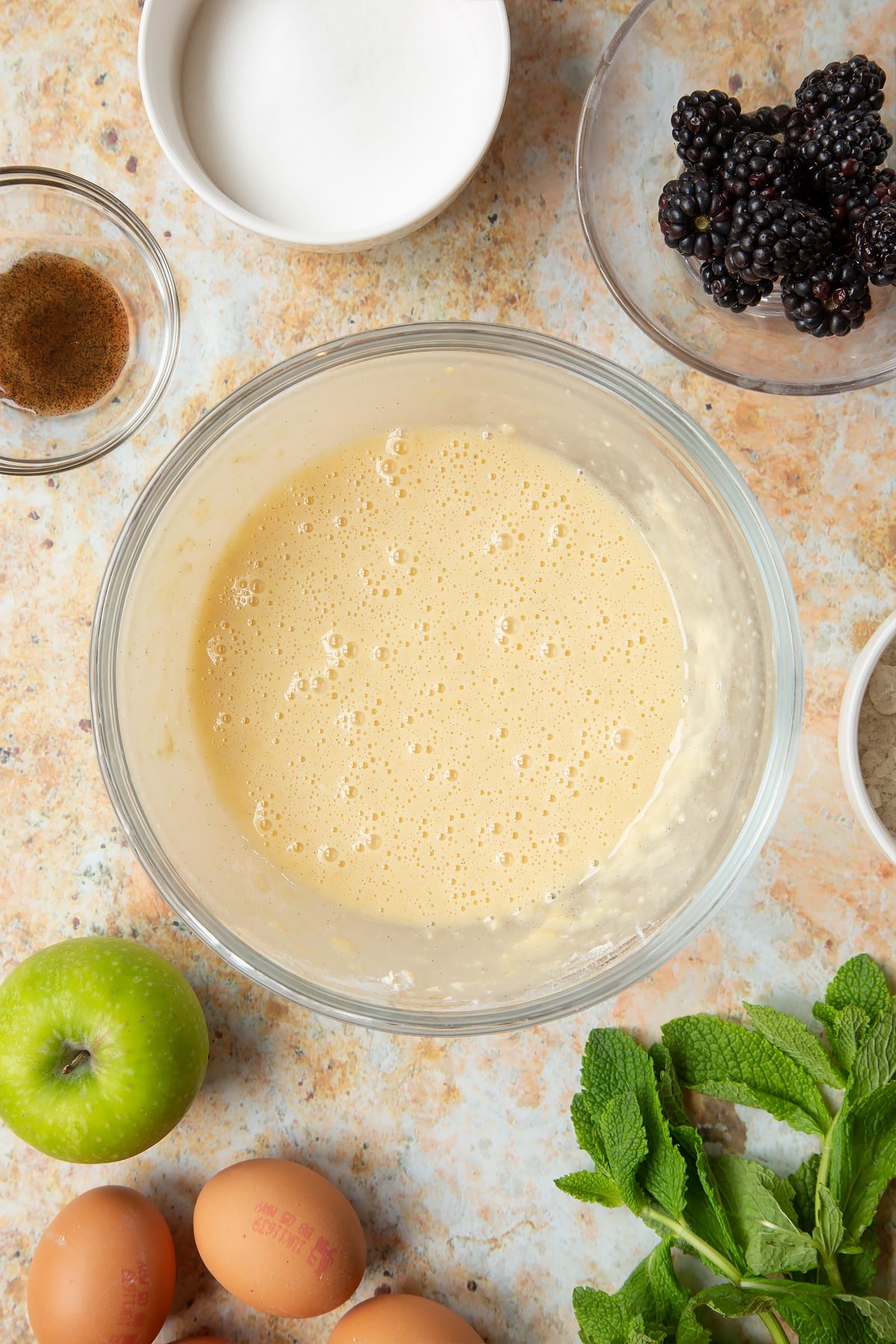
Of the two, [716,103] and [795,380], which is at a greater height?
[716,103]

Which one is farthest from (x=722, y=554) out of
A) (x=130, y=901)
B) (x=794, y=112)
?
(x=130, y=901)

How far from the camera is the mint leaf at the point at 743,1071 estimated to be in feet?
3.81

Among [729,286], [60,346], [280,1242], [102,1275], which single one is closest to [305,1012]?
[280,1242]

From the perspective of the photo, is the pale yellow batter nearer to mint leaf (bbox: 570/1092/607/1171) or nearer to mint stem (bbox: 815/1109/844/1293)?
mint leaf (bbox: 570/1092/607/1171)

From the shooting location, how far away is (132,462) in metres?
1.24

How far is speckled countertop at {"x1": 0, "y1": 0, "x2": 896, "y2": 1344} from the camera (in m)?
1.21

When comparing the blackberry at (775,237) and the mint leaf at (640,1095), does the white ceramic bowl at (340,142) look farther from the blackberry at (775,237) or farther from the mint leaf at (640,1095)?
the mint leaf at (640,1095)

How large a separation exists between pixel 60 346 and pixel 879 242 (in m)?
0.98

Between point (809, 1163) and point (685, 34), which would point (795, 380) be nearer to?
point (685, 34)

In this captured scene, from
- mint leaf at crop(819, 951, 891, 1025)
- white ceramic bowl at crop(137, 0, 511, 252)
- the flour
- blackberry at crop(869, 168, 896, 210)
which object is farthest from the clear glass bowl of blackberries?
mint leaf at crop(819, 951, 891, 1025)

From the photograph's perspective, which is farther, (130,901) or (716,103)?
(130,901)

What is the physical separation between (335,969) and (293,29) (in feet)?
3.77

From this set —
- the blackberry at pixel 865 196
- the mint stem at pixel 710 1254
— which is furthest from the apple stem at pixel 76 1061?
the blackberry at pixel 865 196

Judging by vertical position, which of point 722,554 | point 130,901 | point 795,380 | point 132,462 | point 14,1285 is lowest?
point 14,1285
